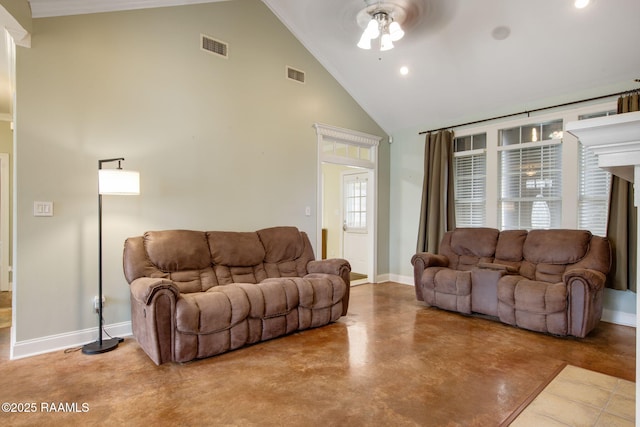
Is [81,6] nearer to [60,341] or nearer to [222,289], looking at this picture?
[222,289]

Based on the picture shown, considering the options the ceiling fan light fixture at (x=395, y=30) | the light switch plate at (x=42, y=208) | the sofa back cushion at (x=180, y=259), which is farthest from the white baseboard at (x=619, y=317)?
the light switch plate at (x=42, y=208)

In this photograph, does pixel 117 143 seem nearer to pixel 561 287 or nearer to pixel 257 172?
pixel 257 172

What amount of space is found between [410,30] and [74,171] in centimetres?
372

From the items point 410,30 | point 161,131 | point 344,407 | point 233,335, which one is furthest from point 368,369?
point 410,30

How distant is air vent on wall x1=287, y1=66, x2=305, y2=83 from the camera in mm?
4590

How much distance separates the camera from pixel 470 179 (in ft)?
16.9

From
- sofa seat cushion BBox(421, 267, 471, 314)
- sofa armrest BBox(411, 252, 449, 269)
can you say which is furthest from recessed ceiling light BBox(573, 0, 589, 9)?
sofa armrest BBox(411, 252, 449, 269)

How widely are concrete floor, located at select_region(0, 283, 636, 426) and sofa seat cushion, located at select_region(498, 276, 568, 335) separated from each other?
0.11 metres

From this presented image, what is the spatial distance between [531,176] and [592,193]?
0.69m

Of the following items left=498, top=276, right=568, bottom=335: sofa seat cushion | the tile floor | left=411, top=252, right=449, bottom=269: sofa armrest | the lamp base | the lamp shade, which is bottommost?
the tile floor

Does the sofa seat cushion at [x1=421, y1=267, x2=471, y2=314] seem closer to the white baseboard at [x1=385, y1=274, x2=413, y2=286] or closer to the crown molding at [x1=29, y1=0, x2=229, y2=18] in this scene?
the white baseboard at [x1=385, y1=274, x2=413, y2=286]

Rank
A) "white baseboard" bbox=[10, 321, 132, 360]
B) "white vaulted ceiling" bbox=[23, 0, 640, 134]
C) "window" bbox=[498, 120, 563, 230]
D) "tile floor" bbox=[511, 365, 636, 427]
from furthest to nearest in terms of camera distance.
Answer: "window" bbox=[498, 120, 563, 230]
"white vaulted ceiling" bbox=[23, 0, 640, 134]
"white baseboard" bbox=[10, 321, 132, 360]
"tile floor" bbox=[511, 365, 636, 427]

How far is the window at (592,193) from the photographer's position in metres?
3.92

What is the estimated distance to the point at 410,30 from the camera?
3.94 metres
